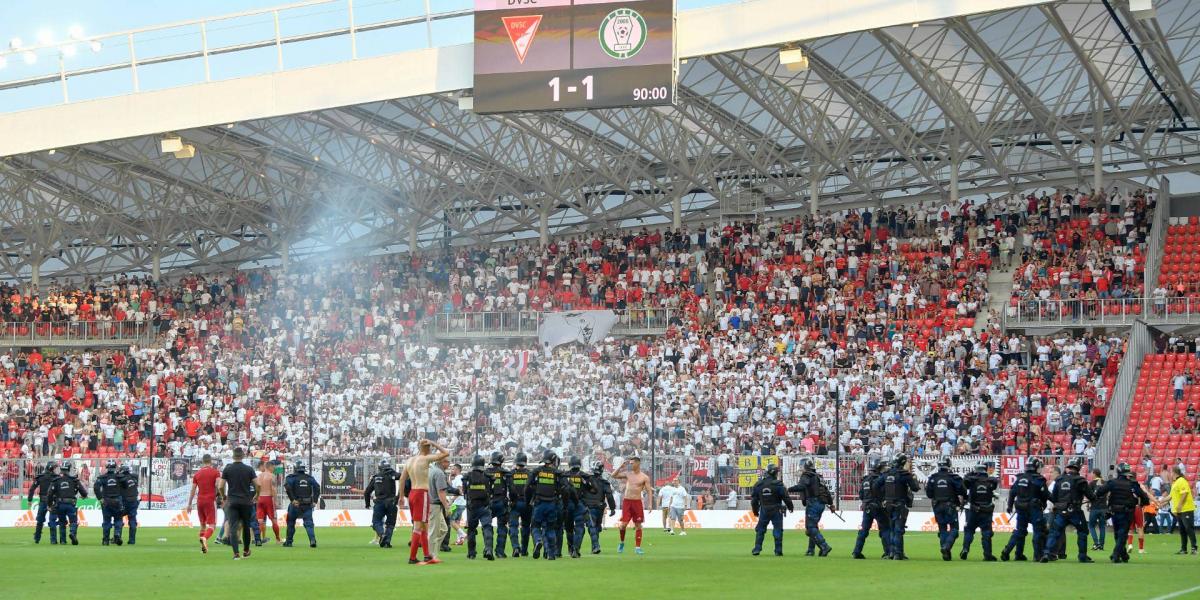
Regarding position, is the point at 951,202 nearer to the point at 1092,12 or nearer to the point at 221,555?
the point at 1092,12

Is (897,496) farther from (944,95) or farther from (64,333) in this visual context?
(64,333)

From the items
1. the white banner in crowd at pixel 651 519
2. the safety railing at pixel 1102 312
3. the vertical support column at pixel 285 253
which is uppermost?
the vertical support column at pixel 285 253

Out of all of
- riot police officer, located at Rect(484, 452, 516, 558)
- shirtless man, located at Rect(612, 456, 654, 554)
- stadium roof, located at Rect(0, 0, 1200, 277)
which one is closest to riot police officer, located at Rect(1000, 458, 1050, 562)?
shirtless man, located at Rect(612, 456, 654, 554)

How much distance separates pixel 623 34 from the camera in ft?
114

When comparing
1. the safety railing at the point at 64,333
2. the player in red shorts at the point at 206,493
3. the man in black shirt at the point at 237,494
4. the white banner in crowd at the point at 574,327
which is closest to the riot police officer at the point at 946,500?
the man in black shirt at the point at 237,494

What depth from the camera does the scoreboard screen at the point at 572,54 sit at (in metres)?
34.7

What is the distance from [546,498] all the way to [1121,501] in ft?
27.8

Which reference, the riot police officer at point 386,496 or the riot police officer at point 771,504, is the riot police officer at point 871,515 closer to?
the riot police officer at point 771,504

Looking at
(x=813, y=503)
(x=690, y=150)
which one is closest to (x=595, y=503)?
(x=813, y=503)

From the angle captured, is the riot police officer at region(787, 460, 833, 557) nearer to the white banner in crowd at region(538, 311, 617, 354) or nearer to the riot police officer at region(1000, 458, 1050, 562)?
the riot police officer at region(1000, 458, 1050, 562)

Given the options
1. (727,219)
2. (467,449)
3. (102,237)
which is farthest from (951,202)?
(102,237)

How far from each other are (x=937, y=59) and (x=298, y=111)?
669 inches

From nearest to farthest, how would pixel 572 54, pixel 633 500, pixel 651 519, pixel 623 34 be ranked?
pixel 633 500 → pixel 623 34 → pixel 572 54 → pixel 651 519

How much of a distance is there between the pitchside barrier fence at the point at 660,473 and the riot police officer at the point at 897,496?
1000 cm
